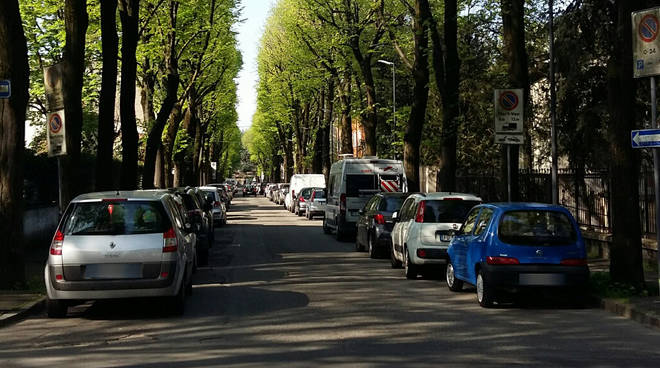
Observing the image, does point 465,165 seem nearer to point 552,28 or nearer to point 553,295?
point 552,28

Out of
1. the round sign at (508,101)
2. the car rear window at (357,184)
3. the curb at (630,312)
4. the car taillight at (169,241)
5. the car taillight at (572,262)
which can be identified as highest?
the round sign at (508,101)

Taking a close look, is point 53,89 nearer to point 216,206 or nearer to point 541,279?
point 541,279

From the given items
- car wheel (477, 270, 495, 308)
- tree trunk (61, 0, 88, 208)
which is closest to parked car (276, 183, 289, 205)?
tree trunk (61, 0, 88, 208)

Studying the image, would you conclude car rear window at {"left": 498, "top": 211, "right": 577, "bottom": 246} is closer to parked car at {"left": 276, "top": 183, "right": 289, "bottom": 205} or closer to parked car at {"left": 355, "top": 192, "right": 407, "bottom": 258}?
parked car at {"left": 355, "top": 192, "right": 407, "bottom": 258}

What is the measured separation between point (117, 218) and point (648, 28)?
7.76 m

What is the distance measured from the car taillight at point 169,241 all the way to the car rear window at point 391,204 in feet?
31.5

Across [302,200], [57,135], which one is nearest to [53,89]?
[57,135]

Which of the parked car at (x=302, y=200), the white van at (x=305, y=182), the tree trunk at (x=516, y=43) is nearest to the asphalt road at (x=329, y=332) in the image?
the tree trunk at (x=516, y=43)

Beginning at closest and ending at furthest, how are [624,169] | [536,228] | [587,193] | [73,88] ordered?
[536,228] < [624,169] < [73,88] < [587,193]

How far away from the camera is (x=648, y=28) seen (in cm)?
1161

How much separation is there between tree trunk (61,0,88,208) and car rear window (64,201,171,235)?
6733 mm

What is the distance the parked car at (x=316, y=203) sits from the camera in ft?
138

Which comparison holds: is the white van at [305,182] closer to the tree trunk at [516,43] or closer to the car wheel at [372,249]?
the car wheel at [372,249]

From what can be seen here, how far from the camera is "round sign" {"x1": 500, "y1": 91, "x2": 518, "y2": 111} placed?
54.3 feet
